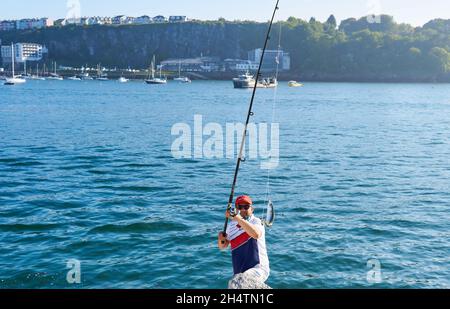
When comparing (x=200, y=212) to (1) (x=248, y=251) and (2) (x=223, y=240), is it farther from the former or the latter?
(1) (x=248, y=251)

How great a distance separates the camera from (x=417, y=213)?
20.2 meters

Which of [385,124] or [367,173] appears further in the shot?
[385,124]

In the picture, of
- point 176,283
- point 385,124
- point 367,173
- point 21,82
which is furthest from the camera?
point 21,82

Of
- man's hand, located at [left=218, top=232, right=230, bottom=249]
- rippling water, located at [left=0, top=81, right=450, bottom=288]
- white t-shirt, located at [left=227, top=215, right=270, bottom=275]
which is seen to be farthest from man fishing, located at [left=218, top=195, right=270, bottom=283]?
rippling water, located at [left=0, top=81, right=450, bottom=288]

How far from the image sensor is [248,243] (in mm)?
7969

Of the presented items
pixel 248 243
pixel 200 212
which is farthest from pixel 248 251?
pixel 200 212

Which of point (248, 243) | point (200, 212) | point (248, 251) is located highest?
point (248, 243)

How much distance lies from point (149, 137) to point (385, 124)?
93.0 ft

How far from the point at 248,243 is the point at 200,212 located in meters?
11.8

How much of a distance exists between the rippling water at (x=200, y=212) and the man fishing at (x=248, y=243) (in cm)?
521

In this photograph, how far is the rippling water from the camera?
13836mm

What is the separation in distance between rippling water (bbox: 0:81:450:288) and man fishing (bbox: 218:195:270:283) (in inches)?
205
